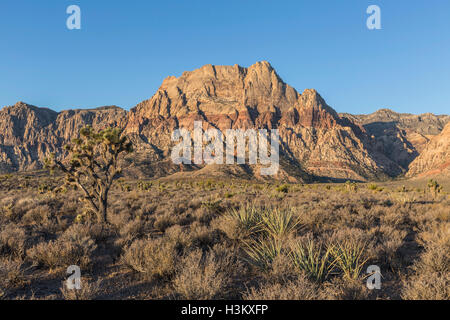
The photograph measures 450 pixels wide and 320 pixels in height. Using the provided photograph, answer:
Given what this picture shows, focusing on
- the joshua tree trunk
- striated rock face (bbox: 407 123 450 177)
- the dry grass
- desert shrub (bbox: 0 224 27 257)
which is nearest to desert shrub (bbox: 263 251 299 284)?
the dry grass

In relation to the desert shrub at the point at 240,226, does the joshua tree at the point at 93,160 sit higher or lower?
higher

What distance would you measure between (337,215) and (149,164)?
114474mm

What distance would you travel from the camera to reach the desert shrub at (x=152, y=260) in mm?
4785

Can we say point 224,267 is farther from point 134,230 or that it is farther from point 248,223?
point 134,230

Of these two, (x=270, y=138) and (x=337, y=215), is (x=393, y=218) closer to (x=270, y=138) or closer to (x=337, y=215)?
(x=337, y=215)

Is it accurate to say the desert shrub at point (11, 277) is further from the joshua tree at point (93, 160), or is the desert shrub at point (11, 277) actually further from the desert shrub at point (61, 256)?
the joshua tree at point (93, 160)

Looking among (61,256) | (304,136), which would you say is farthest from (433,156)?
(61,256)

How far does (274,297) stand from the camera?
359 cm

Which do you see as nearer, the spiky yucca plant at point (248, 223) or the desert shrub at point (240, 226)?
the desert shrub at point (240, 226)

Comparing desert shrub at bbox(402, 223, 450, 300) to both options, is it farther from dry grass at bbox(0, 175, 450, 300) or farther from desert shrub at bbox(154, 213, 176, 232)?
desert shrub at bbox(154, 213, 176, 232)

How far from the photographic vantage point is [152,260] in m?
4.96

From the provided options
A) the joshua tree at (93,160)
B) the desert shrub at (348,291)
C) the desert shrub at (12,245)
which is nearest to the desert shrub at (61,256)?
the desert shrub at (12,245)
